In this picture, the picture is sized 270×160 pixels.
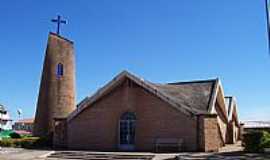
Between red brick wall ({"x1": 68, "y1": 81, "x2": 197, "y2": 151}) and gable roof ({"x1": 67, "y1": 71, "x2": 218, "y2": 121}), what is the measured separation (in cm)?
35

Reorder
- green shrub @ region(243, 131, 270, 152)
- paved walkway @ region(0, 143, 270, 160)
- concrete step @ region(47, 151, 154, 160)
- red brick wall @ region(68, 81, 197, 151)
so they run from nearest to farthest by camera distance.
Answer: paved walkway @ region(0, 143, 270, 160) < green shrub @ region(243, 131, 270, 152) < concrete step @ region(47, 151, 154, 160) < red brick wall @ region(68, 81, 197, 151)

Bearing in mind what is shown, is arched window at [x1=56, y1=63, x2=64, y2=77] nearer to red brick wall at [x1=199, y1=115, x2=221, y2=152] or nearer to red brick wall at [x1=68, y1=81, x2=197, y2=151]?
red brick wall at [x1=68, y1=81, x2=197, y2=151]

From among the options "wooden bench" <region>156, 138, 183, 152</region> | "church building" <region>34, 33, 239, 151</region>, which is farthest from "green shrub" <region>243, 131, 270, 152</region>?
"wooden bench" <region>156, 138, 183, 152</region>

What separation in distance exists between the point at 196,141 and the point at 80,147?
8782 mm

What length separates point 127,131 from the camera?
2870cm

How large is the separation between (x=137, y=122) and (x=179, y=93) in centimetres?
381

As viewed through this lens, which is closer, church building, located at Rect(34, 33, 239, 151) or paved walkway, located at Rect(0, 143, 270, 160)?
paved walkway, located at Rect(0, 143, 270, 160)

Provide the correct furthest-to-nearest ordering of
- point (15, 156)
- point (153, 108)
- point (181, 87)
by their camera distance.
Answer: point (181, 87) → point (153, 108) → point (15, 156)

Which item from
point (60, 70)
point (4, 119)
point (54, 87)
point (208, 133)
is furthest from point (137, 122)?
point (4, 119)

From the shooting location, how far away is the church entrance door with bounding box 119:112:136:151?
2856 centimetres

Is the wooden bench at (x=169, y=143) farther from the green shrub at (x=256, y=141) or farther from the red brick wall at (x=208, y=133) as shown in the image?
the green shrub at (x=256, y=141)

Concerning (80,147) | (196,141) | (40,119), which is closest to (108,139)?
(80,147)

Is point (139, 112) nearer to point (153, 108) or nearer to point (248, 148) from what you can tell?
point (153, 108)

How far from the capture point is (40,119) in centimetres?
3619
